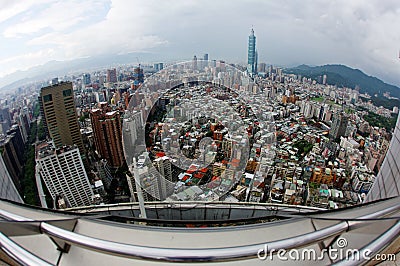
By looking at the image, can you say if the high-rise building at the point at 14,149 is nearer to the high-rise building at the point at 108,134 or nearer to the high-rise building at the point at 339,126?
the high-rise building at the point at 108,134

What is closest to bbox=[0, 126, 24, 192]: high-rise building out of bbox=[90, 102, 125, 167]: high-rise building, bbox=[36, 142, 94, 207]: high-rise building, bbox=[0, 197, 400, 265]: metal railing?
bbox=[36, 142, 94, 207]: high-rise building

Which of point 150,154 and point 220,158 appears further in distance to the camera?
point 220,158

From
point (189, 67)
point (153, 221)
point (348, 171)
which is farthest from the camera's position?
point (348, 171)

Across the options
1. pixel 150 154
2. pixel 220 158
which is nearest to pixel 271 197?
pixel 220 158

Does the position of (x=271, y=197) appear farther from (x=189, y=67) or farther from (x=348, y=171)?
(x=189, y=67)

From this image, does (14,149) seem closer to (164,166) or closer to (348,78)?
(164,166)

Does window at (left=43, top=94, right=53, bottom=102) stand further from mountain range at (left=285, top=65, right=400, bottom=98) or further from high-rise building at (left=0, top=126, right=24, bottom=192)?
mountain range at (left=285, top=65, right=400, bottom=98)

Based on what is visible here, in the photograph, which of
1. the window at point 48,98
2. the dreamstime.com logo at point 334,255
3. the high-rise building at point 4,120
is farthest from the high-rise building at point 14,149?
the dreamstime.com logo at point 334,255
